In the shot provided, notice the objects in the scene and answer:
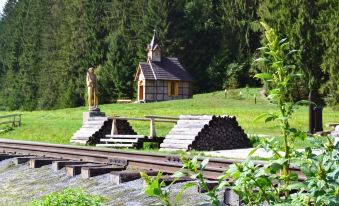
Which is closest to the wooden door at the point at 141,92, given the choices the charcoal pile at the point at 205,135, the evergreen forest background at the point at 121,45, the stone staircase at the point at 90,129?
the evergreen forest background at the point at 121,45

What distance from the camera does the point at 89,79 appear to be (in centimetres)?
2450

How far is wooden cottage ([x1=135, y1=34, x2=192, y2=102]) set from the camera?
60.2 m

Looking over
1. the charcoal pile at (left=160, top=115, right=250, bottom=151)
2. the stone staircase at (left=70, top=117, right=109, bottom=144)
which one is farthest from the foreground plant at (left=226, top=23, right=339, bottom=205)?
Result: the stone staircase at (left=70, top=117, right=109, bottom=144)

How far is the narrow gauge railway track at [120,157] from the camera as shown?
11016 millimetres

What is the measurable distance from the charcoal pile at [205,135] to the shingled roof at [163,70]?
133ft

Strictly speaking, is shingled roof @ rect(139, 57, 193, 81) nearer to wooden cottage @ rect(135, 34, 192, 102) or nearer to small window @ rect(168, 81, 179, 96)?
wooden cottage @ rect(135, 34, 192, 102)

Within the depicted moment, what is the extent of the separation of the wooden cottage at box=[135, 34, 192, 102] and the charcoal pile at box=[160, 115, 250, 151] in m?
40.5

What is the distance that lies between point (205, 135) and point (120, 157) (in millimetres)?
4740

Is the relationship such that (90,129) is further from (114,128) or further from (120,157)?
(120,157)

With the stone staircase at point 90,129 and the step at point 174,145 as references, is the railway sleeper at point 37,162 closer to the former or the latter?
the step at point 174,145

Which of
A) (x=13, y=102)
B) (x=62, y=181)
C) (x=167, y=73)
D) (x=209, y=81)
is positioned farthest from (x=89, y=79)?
(x=13, y=102)

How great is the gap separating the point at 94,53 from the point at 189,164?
2949 inches

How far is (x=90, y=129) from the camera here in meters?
22.1

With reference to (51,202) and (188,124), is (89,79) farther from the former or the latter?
(51,202)
